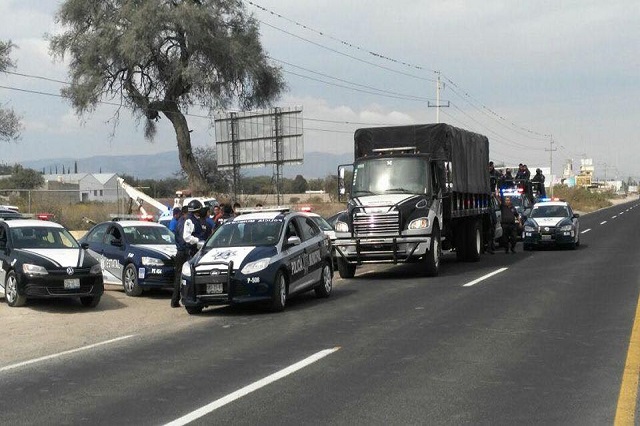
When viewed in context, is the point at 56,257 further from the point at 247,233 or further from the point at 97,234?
the point at 97,234

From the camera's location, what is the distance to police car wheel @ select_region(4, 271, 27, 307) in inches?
611

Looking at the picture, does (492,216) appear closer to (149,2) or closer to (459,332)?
(459,332)

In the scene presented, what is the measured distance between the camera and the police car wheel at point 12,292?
15.5 meters

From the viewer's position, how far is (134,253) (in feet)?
58.0

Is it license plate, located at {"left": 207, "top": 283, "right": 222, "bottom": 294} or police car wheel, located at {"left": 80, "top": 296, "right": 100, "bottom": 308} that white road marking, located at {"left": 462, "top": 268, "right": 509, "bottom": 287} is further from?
police car wheel, located at {"left": 80, "top": 296, "right": 100, "bottom": 308}

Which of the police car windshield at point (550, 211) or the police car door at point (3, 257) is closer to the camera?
the police car door at point (3, 257)

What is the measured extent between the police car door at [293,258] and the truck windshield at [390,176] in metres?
A: 4.97

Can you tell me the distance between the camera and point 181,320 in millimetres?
14195

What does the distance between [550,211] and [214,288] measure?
1965 centimetres

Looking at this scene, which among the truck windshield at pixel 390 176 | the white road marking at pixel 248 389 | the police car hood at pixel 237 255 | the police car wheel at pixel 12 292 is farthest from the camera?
the truck windshield at pixel 390 176

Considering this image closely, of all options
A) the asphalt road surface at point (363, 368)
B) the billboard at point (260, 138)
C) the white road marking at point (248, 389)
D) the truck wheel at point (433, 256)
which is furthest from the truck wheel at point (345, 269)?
the billboard at point (260, 138)

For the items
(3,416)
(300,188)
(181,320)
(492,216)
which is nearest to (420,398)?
(3,416)

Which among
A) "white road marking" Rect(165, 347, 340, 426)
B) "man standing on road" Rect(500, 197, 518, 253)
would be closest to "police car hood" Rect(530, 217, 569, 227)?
"man standing on road" Rect(500, 197, 518, 253)

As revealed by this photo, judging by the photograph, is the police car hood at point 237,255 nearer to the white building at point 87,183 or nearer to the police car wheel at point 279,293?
A: the police car wheel at point 279,293
